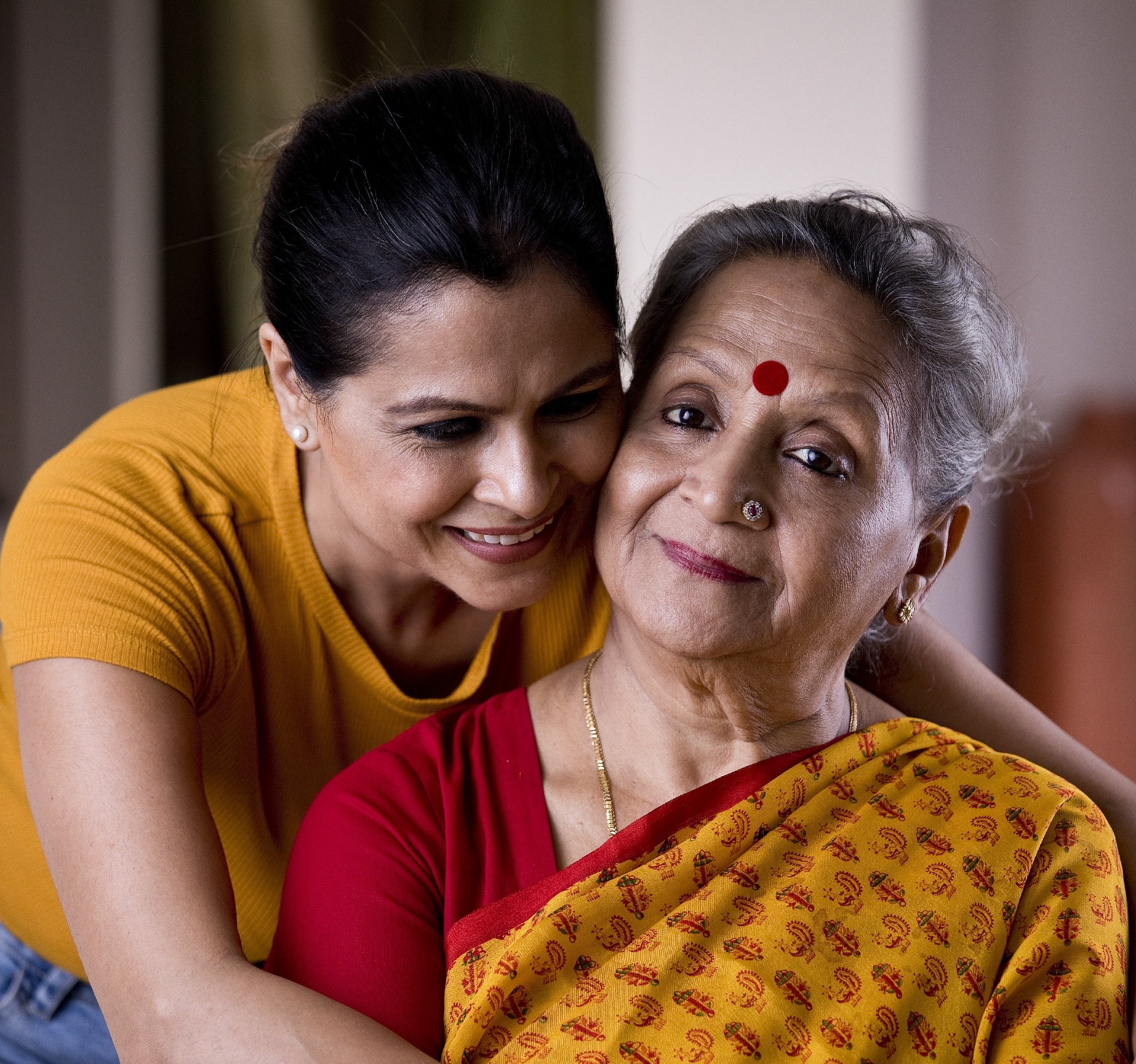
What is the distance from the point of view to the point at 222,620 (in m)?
1.58

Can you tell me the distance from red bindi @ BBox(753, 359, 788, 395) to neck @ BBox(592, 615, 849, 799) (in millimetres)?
319

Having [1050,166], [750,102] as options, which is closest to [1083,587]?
[1050,166]

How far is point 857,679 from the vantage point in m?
1.83

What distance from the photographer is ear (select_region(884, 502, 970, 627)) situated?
1.58 m

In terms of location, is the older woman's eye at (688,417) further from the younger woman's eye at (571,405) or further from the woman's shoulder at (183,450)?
the woman's shoulder at (183,450)

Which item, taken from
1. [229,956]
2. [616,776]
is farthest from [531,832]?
[229,956]

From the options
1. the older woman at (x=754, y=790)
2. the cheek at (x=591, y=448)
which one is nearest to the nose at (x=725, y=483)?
the older woman at (x=754, y=790)

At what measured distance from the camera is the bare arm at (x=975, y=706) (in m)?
1.67

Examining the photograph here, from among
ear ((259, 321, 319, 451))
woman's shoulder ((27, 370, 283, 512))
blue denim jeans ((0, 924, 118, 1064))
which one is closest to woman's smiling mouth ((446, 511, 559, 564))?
ear ((259, 321, 319, 451))

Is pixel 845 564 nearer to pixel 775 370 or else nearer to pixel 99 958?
pixel 775 370

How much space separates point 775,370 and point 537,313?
0.29 meters

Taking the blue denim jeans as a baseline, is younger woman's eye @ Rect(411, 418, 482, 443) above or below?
above

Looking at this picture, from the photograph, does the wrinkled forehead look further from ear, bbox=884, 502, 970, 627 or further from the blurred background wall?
the blurred background wall

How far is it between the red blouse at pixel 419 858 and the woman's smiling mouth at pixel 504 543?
8.3 inches
